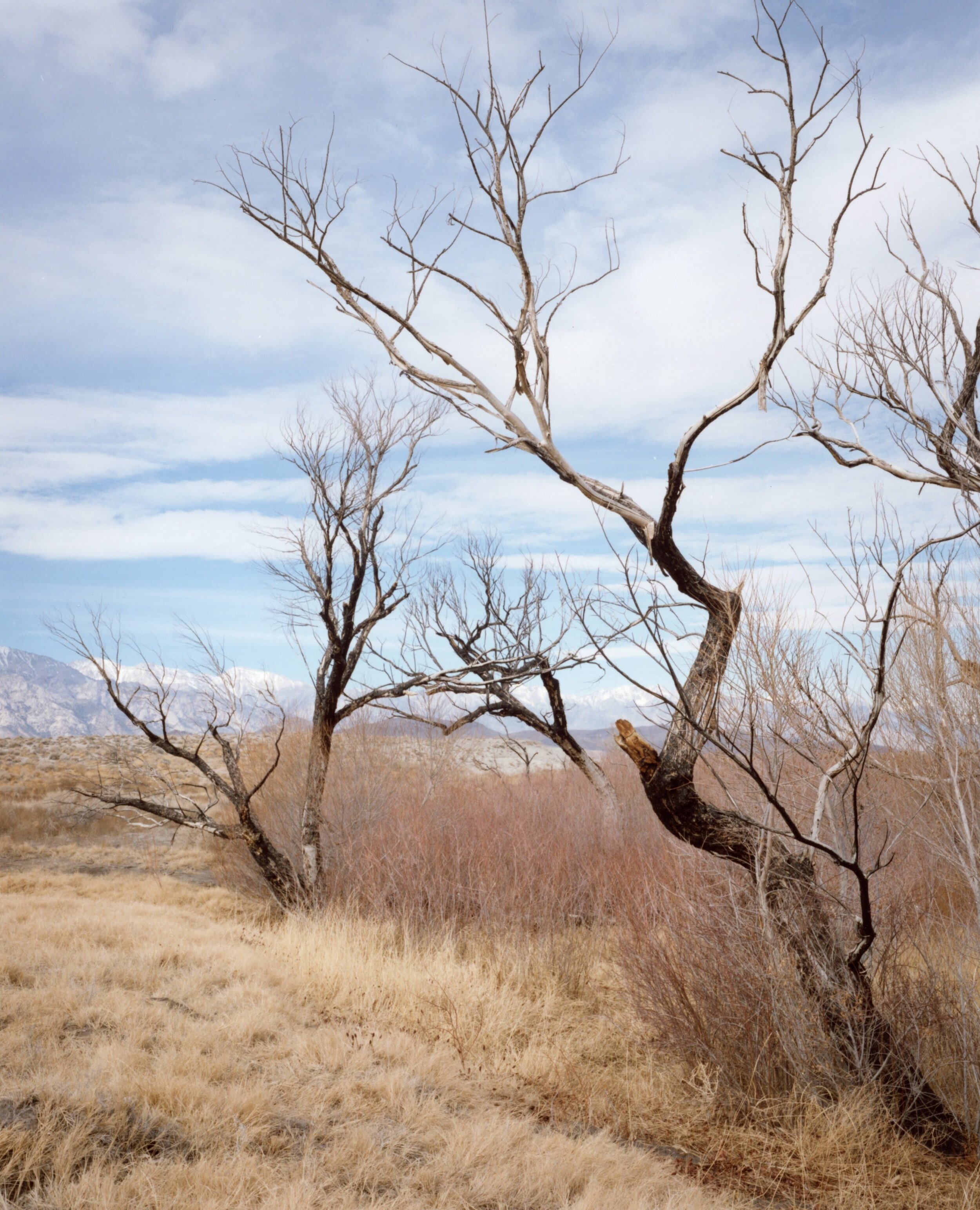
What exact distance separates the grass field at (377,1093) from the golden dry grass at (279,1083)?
2cm

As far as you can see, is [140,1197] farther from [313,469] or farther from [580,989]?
[313,469]

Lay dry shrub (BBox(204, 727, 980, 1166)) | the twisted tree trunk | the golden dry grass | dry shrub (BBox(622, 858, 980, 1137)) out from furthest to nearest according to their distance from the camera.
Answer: dry shrub (BBox(204, 727, 980, 1166))
dry shrub (BBox(622, 858, 980, 1137))
the twisted tree trunk
the golden dry grass

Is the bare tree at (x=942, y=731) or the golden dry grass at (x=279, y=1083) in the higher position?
the bare tree at (x=942, y=731)

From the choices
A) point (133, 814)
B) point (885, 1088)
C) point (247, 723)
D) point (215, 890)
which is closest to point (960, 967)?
point (885, 1088)

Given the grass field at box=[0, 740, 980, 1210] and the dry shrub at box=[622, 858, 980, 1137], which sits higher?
the dry shrub at box=[622, 858, 980, 1137]

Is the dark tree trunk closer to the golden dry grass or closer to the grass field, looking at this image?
the grass field

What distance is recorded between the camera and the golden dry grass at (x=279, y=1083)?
11.8 ft

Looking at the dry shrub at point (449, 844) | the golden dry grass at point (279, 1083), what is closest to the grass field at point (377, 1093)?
the golden dry grass at point (279, 1083)

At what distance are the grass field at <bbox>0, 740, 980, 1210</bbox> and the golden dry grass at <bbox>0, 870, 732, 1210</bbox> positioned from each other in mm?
16

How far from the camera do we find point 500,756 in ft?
146

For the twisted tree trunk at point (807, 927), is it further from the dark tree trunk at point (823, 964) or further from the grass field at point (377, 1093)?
the grass field at point (377, 1093)

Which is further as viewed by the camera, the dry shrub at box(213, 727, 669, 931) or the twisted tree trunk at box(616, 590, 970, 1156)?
the dry shrub at box(213, 727, 669, 931)

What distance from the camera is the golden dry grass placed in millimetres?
3582

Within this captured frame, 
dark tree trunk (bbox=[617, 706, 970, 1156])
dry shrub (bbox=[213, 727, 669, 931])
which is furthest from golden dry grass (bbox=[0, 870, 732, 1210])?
dark tree trunk (bbox=[617, 706, 970, 1156])
